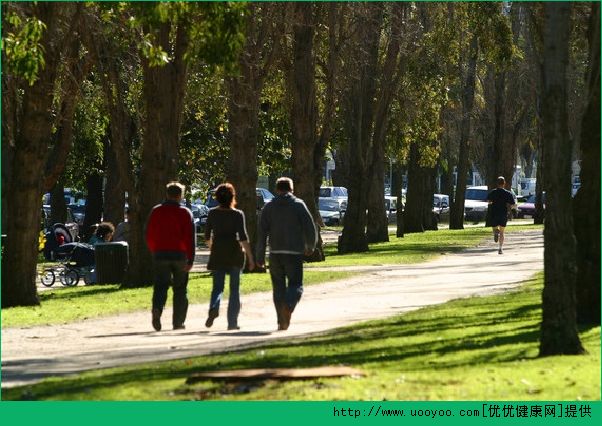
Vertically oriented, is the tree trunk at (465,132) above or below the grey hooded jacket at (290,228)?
above

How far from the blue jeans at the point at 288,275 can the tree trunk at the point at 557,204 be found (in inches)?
184

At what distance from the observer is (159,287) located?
19141 mm

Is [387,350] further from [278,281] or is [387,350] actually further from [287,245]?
[278,281]

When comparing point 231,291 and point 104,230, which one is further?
point 104,230

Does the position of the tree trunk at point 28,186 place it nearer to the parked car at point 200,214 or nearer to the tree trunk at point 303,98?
the tree trunk at point 303,98

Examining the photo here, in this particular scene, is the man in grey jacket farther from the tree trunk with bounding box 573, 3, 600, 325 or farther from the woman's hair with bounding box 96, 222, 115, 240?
the woman's hair with bounding box 96, 222, 115, 240

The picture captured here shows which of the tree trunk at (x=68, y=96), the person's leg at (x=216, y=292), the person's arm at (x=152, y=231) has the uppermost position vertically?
the tree trunk at (x=68, y=96)

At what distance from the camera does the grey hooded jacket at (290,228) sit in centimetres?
1895

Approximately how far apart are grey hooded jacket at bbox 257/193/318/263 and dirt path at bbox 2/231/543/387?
39.0 inches

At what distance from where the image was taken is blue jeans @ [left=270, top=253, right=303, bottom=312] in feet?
62.3

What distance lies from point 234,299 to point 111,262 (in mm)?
11643

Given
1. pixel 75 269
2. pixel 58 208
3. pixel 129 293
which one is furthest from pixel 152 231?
pixel 58 208

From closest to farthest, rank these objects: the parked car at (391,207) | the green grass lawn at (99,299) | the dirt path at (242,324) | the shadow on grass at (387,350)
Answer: the shadow on grass at (387,350)
the dirt path at (242,324)
the green grass lawn at (99,299)
the parked car at (391,207)

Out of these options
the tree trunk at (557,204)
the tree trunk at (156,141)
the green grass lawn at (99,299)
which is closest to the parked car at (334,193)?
the green grass lawn at (99,299)
